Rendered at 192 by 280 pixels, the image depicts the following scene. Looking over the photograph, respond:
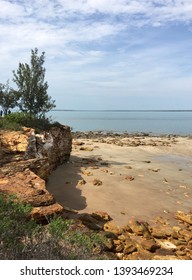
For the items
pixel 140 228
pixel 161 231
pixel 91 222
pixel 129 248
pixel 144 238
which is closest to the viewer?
pixel 129 248

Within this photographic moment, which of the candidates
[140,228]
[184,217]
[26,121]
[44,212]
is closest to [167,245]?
[140,228]

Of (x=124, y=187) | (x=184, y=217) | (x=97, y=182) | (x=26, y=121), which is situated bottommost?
(x=184, y=217)

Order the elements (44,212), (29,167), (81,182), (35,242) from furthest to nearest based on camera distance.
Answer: (81,182) → (29,167) → (44,212) → (35,242)

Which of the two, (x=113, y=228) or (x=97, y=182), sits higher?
(x=97, y=182)

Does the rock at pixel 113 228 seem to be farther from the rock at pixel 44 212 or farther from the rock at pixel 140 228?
the rock at pixel 44 212

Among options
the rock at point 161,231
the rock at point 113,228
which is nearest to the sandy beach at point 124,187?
the rock at point 113,228

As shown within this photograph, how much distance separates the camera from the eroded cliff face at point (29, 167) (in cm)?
986

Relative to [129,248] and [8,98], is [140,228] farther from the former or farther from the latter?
[8,98]

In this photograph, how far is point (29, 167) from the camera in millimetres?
12430

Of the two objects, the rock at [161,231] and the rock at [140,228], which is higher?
the rock at [140,228]

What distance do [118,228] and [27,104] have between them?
15754mm

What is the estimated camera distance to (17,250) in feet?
18.9

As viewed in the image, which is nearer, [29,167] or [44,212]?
[44,212]
